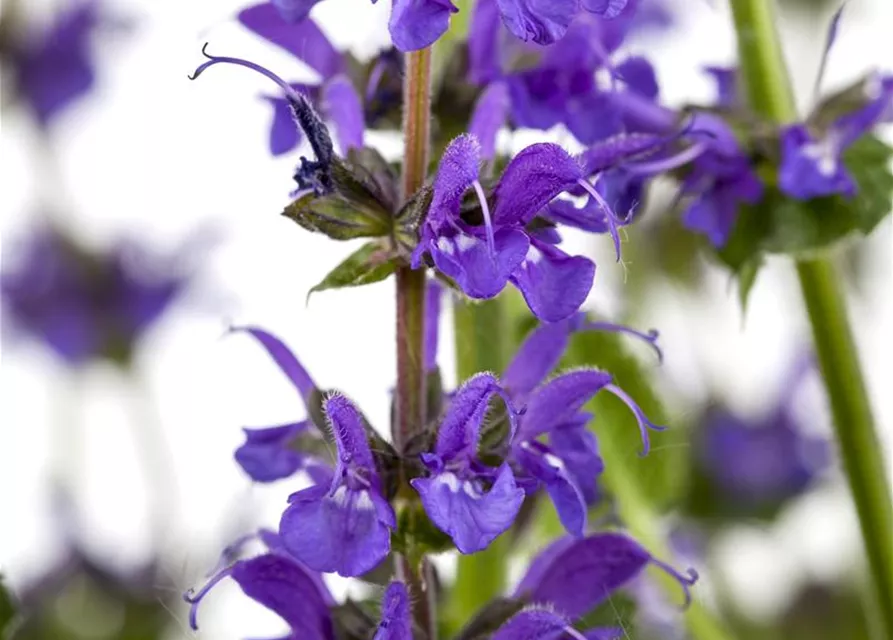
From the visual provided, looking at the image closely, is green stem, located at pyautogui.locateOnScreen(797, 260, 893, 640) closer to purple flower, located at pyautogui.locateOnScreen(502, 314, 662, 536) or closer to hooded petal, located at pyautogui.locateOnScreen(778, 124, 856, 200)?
hooded petal, located at pyautogui.locateOnScreen(778, 124, 856, 200)

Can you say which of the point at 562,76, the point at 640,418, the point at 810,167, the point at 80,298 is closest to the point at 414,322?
the point at 640,418

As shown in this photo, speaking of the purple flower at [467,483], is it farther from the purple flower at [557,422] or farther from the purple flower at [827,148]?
the purple flower at [827,148]

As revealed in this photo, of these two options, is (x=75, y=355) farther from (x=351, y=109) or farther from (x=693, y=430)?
(x=351, y=109)

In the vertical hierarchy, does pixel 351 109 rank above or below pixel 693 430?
above

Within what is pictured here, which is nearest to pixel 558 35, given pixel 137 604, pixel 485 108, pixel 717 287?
pixel 485 108

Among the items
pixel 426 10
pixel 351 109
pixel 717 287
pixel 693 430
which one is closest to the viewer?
pixel 426 10

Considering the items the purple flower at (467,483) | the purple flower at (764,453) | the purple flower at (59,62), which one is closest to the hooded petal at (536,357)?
the purple flower at (467,483)

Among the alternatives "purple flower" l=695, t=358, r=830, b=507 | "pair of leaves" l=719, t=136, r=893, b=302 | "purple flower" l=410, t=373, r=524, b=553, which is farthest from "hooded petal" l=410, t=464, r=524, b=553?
"purple flower" l=695, t=358, r=830, b=507
